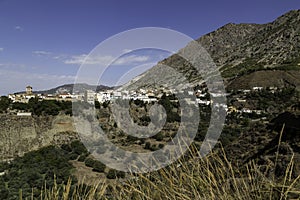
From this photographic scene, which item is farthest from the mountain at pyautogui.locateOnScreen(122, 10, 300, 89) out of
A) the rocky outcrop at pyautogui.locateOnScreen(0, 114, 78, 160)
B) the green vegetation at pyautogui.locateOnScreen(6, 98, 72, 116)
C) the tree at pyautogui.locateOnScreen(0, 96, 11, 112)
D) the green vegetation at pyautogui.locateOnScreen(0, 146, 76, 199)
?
the tree at pyautogui.locateOnScreen(0, 96, 11, 112)

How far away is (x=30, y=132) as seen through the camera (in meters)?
22.3

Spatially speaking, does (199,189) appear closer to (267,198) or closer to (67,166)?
(267,198)

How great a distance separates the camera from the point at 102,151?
16.5m

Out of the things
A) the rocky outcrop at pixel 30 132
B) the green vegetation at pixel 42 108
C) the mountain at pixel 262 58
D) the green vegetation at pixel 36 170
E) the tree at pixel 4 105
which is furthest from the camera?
the mountain at pixel 262 58

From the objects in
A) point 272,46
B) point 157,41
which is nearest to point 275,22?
point 272,46

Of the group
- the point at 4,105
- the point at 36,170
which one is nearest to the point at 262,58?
the point at 4,105

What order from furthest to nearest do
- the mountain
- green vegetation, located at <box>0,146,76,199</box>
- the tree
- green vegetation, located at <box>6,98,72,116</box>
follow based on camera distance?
1. the mountain
2. green vegetation, located at <box>6,98,72,116</box>
3. the tree
4. green vegetation, located at <box>0,146,76,199</box>

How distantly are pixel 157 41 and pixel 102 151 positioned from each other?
41.5ft

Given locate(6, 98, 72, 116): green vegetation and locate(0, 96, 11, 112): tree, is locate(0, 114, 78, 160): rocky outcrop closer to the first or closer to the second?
locate(6, 98, 72, 116): green vegetation

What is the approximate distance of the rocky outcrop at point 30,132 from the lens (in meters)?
21.4

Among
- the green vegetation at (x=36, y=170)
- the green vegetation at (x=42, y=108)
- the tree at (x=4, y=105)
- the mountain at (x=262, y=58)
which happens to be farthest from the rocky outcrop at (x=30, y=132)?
the mountain at (x=262, y=58)

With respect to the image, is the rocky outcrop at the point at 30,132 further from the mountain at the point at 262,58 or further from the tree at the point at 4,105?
the mountain at the point at 262,58

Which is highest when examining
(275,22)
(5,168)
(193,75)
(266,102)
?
(275,22)

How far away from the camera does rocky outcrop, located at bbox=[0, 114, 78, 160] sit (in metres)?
21.4
